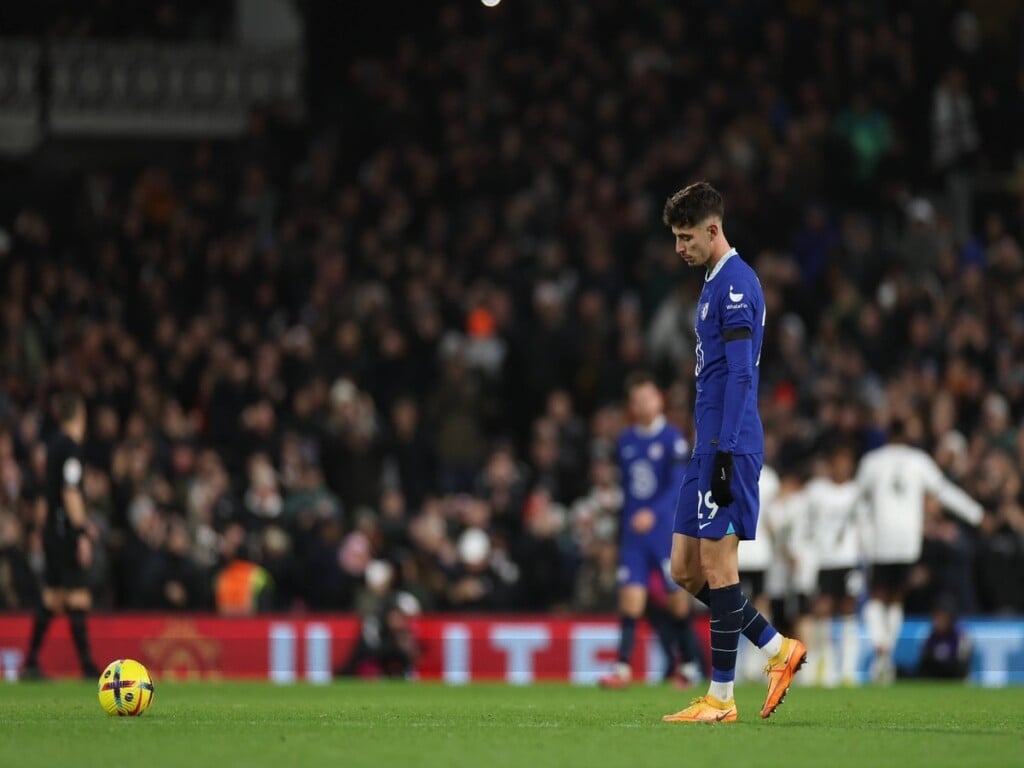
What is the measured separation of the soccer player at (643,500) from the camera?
51.3ft

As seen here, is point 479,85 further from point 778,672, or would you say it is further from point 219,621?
point 778,672

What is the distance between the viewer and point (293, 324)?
944 inches

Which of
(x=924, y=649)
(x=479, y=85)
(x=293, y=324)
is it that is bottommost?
(x=924, y=649)

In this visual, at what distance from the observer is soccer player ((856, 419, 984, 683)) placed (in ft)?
60.2

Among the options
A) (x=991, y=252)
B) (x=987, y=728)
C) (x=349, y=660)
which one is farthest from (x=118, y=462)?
(x=987, y=728)

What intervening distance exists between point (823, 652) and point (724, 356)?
9.41m

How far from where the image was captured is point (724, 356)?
32.8 feet

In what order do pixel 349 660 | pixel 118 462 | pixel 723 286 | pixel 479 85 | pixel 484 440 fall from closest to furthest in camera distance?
1. pixel 723 286
2. pixel 349 660
3. pixel 118 462
4. pixel 484 440
5. pixel 479 85

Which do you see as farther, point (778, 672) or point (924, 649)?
point (924, 649)

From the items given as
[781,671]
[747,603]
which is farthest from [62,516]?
[781,671]

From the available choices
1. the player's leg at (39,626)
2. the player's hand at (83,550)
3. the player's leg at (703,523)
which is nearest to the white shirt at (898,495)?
the player's hand at (83,550)

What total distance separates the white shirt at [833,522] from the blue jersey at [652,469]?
3.17 metres

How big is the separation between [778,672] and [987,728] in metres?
1.17

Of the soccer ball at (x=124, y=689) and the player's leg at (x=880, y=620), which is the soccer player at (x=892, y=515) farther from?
the soccer ball at (x=124, y=689)
